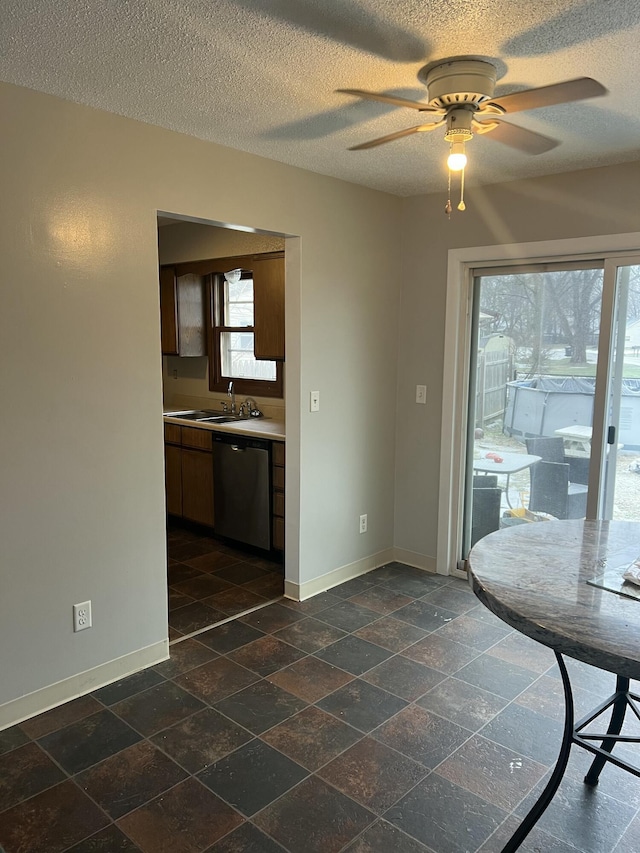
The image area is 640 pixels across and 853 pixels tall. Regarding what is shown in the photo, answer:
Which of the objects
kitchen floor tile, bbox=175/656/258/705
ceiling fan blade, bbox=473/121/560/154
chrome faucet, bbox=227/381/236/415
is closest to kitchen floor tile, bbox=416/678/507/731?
kitchen floor tile, bbox=175/656/258/705

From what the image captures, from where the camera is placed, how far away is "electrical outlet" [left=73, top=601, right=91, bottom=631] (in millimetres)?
2635

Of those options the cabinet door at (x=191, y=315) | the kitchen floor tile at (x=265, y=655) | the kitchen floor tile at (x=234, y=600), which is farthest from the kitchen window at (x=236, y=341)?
the kitchen floor tile at (x=265, y=655)

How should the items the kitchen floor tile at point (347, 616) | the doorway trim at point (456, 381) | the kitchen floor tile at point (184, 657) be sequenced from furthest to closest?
the doorway trim at point (456, 381)
the kitchen floor tile at point (347, 616)
the kitchen floor tile at point (184, 657)

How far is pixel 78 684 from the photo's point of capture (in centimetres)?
267

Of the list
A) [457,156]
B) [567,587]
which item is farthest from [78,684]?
[457,156]

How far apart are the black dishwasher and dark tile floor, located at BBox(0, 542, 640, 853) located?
996mm

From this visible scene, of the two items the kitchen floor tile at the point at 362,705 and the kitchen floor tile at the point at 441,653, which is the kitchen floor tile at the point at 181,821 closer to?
the kitchen floor tile at the point at 362,705

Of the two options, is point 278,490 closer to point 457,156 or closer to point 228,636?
point 228,636

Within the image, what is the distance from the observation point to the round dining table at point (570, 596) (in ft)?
4.65

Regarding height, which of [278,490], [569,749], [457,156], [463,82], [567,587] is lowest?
[569,749]

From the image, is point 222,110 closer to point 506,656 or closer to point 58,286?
point 58,286

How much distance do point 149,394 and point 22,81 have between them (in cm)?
127

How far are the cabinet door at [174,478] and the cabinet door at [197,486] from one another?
5 centimetres

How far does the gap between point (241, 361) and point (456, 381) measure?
1992 millimetres
